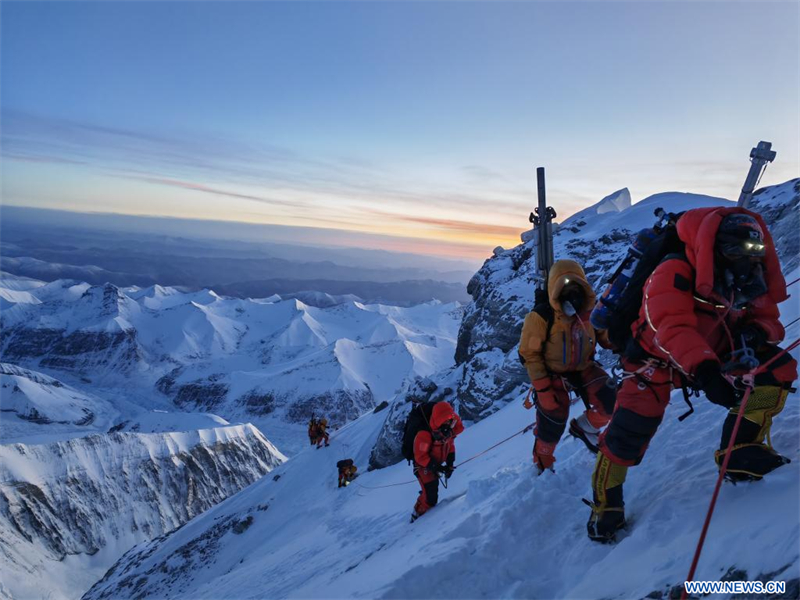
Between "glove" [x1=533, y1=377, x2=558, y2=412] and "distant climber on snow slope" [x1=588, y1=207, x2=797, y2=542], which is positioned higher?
"distant climber on snow slope" [x1=588, y1=207, x2=797, y2=542]

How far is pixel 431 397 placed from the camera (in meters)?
28.5

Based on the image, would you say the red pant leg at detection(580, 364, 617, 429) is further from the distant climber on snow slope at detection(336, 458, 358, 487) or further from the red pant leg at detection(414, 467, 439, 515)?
the distant climber on snow slope at detection(336, 458, 358, 487)

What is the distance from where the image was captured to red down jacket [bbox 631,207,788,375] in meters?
3.56

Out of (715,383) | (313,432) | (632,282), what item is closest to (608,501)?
(715,383)

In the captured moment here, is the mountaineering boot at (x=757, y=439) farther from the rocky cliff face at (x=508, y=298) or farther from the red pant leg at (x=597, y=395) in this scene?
the rocky cliff face at (x=508, y=298)

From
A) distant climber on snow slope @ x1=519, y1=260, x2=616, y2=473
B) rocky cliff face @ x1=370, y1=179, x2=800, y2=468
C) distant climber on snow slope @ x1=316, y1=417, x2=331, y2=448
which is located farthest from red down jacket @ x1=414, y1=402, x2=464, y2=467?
distant climber on snow slope @ x1=316, y1=417, x2=331, y2=448

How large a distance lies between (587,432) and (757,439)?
2455 mm

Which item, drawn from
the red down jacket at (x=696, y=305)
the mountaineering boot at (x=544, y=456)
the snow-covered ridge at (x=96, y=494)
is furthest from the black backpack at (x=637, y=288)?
the snow-covered ridge at (x=96, y=494)

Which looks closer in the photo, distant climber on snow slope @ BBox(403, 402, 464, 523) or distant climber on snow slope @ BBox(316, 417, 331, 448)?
distant climber on snow slope @ BBox(403, 402, 464, 523)

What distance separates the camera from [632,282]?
428 centimetres

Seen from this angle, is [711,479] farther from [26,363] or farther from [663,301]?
[26,363]

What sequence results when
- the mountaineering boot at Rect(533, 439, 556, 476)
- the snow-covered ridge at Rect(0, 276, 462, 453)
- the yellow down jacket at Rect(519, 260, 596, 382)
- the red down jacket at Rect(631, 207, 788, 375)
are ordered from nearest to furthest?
the red down jacket at Rect(631, 207, 788, 375) < the yellow down jacket at Rect(519, 260, 596, 382) < the mountaineering boot at Rect(533, 439, 556, 476) < the snow-covered ridge at Rect(0, 276, 462, 453)

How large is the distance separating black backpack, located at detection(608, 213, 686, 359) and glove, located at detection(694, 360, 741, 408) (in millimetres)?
702

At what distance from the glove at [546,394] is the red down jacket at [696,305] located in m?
2.07
